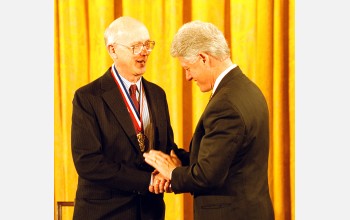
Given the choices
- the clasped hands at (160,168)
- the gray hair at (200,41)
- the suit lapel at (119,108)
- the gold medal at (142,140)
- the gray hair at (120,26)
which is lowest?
the clasped hands at (160,168)

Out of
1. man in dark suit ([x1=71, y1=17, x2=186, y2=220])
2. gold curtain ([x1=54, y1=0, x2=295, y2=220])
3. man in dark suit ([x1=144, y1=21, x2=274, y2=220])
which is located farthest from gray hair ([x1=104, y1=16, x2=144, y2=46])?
gold curtain ([x1=54, y1=0, x2=295, y2=220])

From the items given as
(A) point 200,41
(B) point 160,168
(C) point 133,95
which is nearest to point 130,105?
(C) point 133,95

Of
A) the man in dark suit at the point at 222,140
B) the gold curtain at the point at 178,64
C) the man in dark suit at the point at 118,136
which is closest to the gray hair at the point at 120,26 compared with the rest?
the man in dark suit at the point at 118,136

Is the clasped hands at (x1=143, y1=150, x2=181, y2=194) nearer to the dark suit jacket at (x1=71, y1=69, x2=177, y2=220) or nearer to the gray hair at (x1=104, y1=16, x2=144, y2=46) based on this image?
the dark suit jacket at (x1=71, y1=69, x2=177, y2=220)

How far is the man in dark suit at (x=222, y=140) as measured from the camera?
2.19m

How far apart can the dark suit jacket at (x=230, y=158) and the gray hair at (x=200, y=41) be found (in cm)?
10

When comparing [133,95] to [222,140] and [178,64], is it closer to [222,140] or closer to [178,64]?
[222,140]

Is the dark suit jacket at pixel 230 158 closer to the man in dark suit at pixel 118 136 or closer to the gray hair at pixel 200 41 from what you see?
the gray hair at pixel 200 41

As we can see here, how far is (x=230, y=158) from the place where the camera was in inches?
86.6

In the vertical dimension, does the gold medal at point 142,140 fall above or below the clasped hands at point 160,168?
above

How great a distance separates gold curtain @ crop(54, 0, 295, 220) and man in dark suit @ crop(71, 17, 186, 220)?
3.44 feet

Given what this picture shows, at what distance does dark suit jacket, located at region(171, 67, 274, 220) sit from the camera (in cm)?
218
